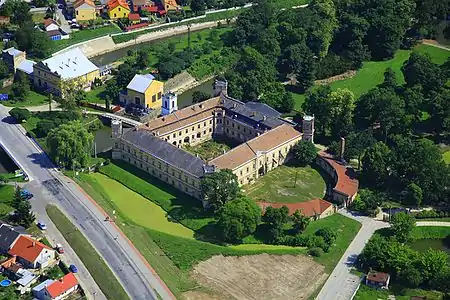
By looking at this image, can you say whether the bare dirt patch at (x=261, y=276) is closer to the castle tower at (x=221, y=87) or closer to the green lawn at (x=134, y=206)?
the green lawn at (x=134, y=206)

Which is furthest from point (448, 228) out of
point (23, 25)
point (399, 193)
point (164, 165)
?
point (23, 25)

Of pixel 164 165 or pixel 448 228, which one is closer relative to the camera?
pixel 448 228

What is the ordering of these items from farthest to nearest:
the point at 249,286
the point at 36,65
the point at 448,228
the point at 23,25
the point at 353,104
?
the point at 23,25 → the point at 36,65 → the point at 353,104 → the point at 448,228 → the point at 249,286

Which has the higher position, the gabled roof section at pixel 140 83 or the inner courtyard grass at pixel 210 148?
the gabled roof section at pixel 140 83

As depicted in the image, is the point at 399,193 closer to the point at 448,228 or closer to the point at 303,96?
the point at 448,228

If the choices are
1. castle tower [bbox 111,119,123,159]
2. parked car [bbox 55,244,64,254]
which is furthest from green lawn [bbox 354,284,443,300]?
castle tower [bbox 111,119,123,159]

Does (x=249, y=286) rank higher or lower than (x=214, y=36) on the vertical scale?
lower

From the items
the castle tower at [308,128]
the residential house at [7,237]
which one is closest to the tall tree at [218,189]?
the castle tower at [308,128]
